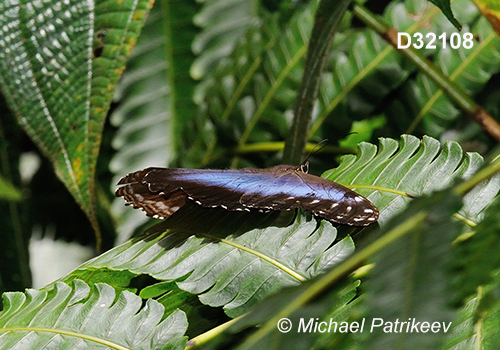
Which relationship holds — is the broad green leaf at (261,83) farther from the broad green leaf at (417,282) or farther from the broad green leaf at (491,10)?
the broad green leaf at (417,282)

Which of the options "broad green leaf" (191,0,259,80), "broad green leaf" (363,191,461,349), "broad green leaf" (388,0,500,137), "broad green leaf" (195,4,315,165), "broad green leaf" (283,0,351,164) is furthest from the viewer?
"broad green leaf" (191,0,259,80)

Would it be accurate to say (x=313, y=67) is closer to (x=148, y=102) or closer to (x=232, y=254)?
(x=232, y=254)

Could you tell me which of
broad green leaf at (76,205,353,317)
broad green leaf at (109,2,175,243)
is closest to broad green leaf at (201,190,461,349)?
broad green leaf at (76,205,353,317)

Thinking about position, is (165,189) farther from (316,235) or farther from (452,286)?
(452,286)

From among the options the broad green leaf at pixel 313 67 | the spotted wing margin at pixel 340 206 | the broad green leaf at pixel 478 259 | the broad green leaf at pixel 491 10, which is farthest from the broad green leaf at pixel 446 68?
the broad green leaf at pixel 478 259

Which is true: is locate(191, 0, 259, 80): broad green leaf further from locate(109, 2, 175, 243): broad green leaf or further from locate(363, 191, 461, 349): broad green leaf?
locate(363, 191, 461, 349): broad green leaf

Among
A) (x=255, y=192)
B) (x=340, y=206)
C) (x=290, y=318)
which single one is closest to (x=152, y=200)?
(x=255, y=192)
